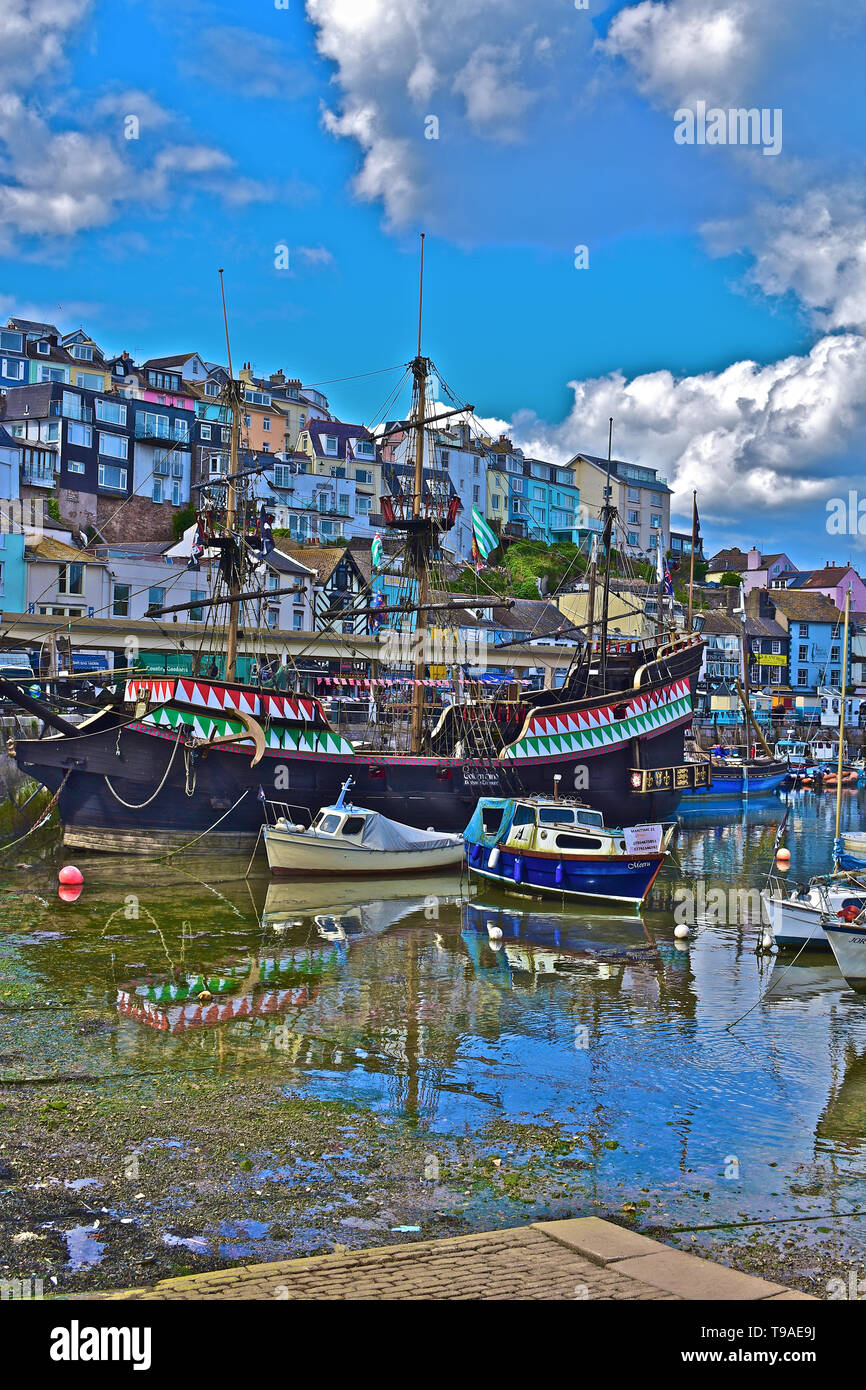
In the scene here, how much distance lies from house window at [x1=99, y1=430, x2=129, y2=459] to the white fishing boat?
56963 millimetres

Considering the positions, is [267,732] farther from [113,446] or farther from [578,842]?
[113,446]

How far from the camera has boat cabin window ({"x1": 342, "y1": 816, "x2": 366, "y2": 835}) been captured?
106 feet

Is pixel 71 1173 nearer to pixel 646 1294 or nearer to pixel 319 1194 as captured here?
pixel 319 1194

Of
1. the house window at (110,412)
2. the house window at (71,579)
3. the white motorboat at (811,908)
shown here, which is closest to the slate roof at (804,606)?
the house window at (110,412)

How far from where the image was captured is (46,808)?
1463 inches

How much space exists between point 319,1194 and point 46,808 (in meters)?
28.3

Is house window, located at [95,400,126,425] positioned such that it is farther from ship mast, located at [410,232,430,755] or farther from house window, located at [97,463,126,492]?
ship mast, located at [410,232,430,755]

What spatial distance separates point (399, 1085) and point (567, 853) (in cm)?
1513

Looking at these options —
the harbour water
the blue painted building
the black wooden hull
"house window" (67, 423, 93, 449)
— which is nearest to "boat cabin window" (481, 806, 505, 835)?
the black wooden hull

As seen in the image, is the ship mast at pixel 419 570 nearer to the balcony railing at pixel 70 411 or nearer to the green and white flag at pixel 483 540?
the green and white flag at pixel 483 540

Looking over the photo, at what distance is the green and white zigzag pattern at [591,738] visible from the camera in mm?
40094

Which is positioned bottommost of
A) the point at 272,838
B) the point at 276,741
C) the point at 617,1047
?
the point at 617,1047

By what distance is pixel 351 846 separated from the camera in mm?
32031
